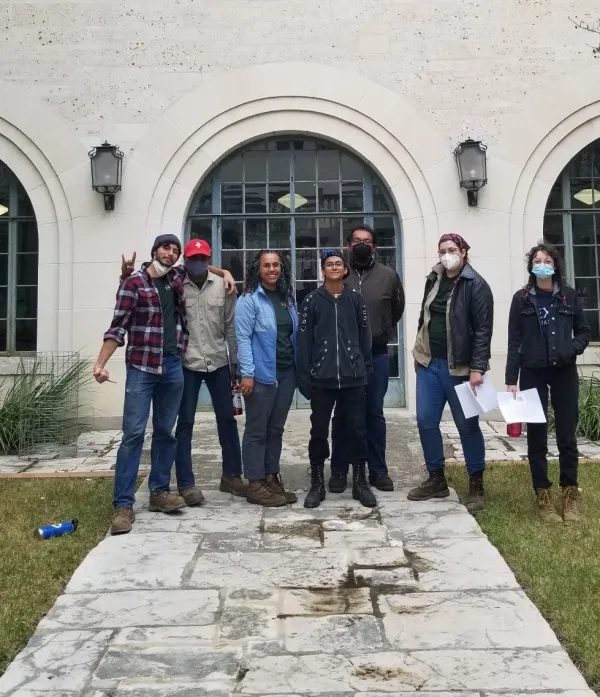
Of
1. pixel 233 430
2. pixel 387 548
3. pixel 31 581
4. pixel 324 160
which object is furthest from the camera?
pixel 324 160

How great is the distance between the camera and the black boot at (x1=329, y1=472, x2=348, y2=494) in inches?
202

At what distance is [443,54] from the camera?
27.0ft

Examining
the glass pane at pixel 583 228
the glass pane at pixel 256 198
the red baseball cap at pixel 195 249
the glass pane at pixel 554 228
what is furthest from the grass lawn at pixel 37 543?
the glass pane at pixel 583 228

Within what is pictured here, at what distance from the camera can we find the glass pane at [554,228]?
8.72 meters

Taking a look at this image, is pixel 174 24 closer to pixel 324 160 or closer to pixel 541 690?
pixel 324 160

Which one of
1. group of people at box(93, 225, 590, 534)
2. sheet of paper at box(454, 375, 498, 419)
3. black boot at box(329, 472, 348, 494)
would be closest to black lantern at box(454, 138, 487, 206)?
group of people at box(93, 225, 590, 534)

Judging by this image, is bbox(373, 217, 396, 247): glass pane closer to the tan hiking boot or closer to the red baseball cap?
the red baseball cap

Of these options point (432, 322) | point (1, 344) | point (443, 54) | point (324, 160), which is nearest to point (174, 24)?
point (324, 160)

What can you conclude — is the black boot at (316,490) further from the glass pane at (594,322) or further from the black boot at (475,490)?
the glass pane at (594,322)

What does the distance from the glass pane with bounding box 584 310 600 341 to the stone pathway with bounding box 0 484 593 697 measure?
5.19m

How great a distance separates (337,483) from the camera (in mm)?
5137

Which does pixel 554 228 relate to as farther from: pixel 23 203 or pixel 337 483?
pixel 23 203

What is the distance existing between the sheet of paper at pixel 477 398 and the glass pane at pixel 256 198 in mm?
4741

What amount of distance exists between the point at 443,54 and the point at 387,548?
21.3ft
